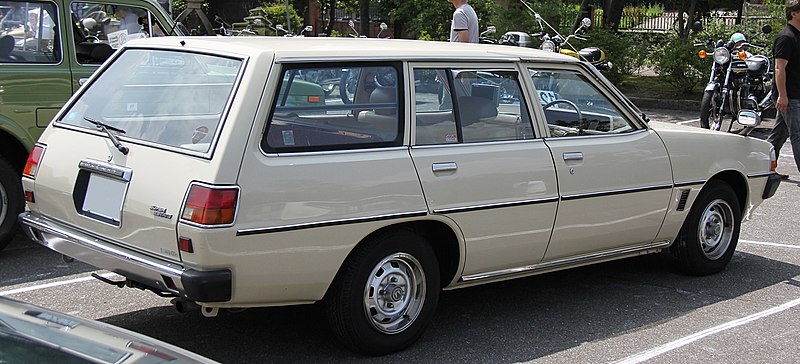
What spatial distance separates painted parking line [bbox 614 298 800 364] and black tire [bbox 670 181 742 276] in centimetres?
67

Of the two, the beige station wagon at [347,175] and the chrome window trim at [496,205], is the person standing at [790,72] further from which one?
the chrome window trim at [496,205]

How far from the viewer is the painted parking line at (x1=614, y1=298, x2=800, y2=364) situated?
5.27 metres

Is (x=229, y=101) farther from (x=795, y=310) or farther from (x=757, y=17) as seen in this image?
(x=757, y=17)

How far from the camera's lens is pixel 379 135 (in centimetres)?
512

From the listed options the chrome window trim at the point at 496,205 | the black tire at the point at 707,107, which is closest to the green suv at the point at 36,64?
the chrome window trim at the point at 496,205

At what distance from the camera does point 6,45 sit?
7367 mm

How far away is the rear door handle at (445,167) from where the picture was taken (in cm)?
517

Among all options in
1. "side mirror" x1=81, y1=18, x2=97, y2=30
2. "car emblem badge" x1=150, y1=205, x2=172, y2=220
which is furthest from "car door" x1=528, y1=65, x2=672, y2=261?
"side mirror" x1=81, y1=18, x2=97, y2=30

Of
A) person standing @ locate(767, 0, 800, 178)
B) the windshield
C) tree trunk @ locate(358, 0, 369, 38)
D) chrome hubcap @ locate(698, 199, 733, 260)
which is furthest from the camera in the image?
tree trunk @ locate(358, 0, 369, 38)

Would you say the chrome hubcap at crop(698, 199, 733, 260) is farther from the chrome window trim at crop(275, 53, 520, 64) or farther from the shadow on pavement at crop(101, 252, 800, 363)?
the chrome window trim at crop(275, 53, 520, 64)

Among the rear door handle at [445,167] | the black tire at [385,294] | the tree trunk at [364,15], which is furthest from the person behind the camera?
the tree trunk at [364,15]

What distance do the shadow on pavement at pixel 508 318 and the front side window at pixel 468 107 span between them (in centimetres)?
112

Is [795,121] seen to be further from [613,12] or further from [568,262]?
[613,12]

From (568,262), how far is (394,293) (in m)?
1.36
